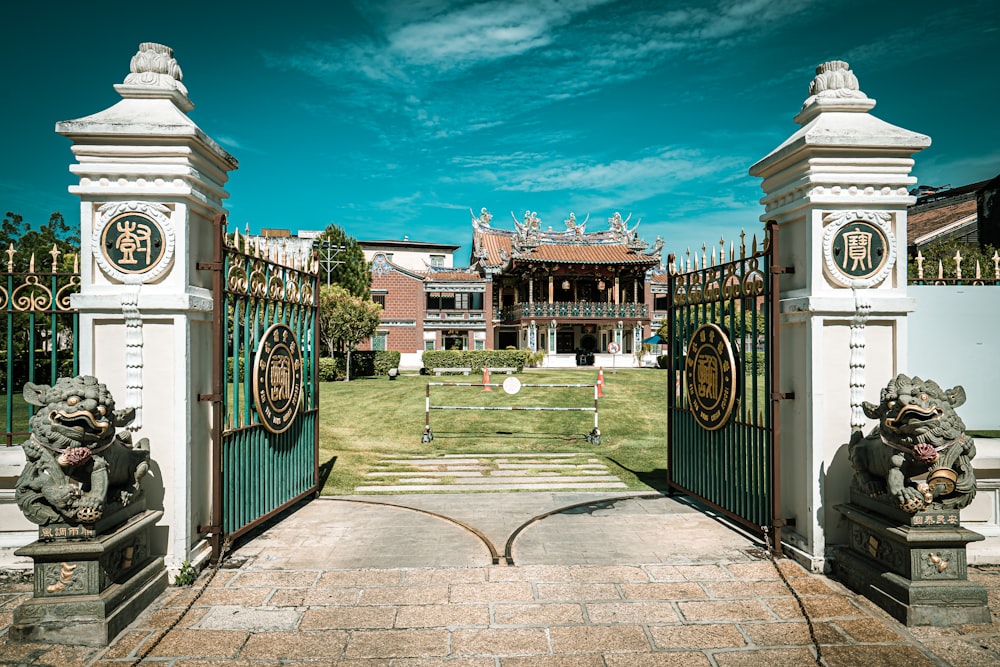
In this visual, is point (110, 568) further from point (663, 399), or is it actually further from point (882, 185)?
point (663, 399)

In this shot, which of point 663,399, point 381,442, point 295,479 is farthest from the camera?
point 663,399

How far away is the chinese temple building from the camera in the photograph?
36.8m

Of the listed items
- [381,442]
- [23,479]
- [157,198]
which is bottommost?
[381,442]

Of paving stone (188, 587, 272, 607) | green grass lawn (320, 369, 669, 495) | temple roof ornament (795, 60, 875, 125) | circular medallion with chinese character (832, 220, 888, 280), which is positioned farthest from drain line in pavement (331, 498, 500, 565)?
temple roof ornament (795, 60, 875, 125)

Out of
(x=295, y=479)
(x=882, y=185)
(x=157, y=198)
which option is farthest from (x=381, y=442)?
(x=882, y=185)

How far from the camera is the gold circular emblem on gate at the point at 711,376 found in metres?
5.27

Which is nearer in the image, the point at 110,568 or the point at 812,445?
the point at 110,568

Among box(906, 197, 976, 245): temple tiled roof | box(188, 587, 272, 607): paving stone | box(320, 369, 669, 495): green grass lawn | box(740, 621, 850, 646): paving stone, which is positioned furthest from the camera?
box(906, 197, 976, 245): temple tiled roof

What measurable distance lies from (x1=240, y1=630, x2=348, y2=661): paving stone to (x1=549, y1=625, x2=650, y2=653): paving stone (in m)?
1.29

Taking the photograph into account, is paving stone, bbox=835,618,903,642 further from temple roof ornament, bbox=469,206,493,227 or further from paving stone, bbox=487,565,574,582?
temple roof ornament, bbox=469,206,493,227

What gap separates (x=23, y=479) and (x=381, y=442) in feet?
25.5

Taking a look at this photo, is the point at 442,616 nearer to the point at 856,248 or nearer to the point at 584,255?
the point at 856,248

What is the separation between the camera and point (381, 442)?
11109mm

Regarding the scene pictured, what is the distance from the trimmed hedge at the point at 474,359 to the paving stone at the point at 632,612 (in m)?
23.0
